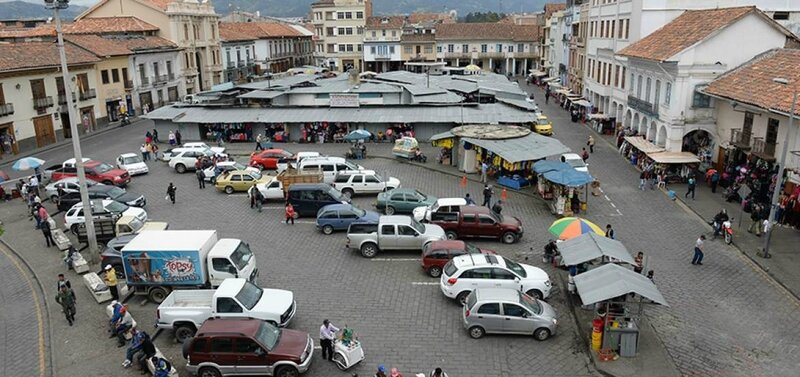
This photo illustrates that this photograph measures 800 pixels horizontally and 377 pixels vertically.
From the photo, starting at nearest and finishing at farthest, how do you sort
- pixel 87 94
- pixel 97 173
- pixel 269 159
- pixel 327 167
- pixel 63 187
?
pixel 63 187
pixel 327 167
pixel 97 173
pixel 269 159
pixel 87 94

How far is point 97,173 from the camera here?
33.6 metres

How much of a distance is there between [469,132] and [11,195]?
2665cm

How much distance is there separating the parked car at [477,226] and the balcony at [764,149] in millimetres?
13736

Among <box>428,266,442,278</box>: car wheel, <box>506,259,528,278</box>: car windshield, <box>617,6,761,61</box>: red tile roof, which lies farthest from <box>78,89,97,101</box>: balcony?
<box>506,259,528,278</box>: car windshield

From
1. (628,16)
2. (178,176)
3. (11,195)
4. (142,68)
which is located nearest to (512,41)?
(628,16)

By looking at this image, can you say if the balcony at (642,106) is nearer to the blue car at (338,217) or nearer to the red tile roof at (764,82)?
the red tile roof at (764,82)

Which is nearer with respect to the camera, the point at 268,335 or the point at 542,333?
the point at 268,335

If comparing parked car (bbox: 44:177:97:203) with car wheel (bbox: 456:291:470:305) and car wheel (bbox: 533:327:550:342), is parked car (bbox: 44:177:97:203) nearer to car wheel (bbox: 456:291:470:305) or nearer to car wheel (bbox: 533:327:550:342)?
car wheel (bbox: 456:291:470:305)

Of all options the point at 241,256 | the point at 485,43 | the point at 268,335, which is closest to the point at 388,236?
the point at 241,256

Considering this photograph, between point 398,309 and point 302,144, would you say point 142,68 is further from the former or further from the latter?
point 398,309

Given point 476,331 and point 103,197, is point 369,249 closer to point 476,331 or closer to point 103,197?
point 476,331

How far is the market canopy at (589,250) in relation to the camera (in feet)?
61.8

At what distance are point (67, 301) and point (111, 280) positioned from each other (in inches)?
63.9

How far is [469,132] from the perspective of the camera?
1457 inches
